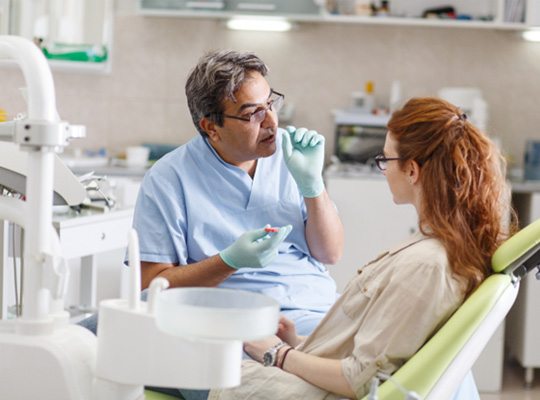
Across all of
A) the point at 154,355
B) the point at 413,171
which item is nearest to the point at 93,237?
the point at 413,171

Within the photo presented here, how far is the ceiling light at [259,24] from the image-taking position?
456 cm

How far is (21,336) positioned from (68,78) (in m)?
3.45

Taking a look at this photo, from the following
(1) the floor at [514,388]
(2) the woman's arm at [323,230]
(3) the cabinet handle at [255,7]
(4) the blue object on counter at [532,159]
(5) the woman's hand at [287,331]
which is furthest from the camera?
(3) the cabinet handle at [255,7]

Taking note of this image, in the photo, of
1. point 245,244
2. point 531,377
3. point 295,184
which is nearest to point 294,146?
point 295,184

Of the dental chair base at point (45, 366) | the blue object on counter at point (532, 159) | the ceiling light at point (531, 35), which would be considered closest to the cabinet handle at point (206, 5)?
the ceiling light at point (531, 35)

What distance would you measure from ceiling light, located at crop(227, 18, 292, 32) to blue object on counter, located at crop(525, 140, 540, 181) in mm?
1251

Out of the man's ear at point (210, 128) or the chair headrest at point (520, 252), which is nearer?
the chair headrest at point (520, 252)

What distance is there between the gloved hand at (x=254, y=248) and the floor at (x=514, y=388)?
6.64ft

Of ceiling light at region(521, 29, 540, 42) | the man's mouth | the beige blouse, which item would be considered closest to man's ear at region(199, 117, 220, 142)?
the man's mouth

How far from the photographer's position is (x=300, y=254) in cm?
234

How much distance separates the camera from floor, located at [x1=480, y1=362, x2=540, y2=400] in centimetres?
380

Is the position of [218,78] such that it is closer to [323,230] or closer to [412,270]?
[323,230]

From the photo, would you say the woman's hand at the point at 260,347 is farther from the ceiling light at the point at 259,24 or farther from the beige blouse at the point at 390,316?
the ceiling light at the point at 259,24

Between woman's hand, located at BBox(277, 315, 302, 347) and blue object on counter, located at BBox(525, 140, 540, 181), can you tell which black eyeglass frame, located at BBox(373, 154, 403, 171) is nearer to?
woman's hand, located at BBox(277, 315, 302, 347)
